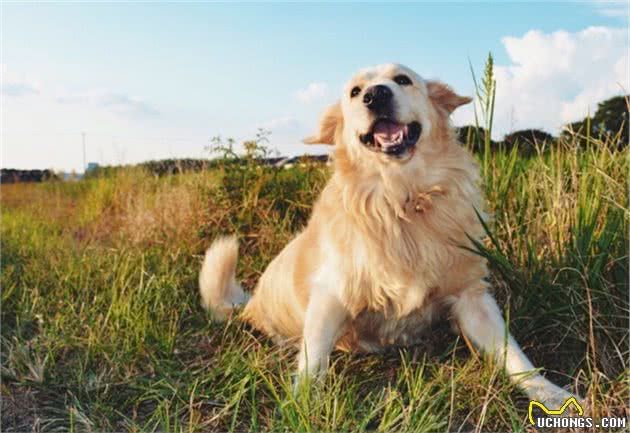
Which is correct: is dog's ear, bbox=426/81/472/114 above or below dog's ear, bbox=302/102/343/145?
above

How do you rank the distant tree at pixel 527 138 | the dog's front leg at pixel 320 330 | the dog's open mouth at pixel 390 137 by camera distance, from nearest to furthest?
the dog's front leg at pixel 320 330
the dog's open mouth at pixel 390 137
the distant tree at pixel 527 138

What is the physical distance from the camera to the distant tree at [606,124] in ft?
12.9

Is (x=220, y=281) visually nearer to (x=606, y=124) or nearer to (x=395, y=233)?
(x=395, y=233)

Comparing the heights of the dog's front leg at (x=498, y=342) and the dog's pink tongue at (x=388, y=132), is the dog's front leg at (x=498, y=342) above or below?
below

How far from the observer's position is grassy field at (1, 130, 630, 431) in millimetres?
2420

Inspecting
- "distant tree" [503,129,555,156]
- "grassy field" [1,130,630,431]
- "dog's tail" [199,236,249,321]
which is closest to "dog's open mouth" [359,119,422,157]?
"grassy field" [1,130,630,431]

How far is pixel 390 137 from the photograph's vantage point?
2752 mm

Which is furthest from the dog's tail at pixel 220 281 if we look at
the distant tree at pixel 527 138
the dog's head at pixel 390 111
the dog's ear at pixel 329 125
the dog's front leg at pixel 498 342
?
the distant tree at pixel 527 138

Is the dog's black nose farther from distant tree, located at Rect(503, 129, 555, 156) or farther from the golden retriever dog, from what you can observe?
distant tree, located at Rect(503, 129, 555, 156)

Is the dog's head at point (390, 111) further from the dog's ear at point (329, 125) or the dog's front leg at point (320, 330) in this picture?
the dog's front leg at point (320, 330)

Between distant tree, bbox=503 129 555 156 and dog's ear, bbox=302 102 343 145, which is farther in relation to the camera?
distant tree, bbox=503 129 555 156

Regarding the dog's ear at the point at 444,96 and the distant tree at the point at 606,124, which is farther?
the distant tree at the point at 606,124

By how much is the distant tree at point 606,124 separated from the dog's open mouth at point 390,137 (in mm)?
1372

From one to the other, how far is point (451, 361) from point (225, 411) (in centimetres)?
96
